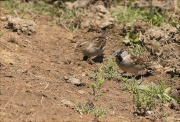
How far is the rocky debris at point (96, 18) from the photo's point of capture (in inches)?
452

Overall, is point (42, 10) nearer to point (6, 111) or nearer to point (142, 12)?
point (142, 12)

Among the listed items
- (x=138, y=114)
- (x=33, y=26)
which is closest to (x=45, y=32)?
(x=33, y=26)

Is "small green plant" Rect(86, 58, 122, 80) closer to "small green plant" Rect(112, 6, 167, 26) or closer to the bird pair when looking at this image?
the bird pair

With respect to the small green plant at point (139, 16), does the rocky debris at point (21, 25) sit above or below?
above

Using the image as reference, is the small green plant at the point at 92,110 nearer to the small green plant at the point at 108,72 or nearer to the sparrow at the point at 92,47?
the small green plant at the point at 108,72

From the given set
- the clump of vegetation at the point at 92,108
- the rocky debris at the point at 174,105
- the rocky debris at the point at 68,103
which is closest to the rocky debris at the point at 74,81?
the clump of vegetation at the point at 92,108

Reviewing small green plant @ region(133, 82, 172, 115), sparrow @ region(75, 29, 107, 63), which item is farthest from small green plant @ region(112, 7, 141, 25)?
small green plant @ region(133, 82, 172, 115)

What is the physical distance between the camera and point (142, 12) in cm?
1233

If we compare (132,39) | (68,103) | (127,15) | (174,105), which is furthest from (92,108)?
(127,15)

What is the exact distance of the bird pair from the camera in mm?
9648

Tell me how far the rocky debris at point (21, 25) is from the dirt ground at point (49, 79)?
0.38 feet

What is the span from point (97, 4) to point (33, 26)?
2.68 metres

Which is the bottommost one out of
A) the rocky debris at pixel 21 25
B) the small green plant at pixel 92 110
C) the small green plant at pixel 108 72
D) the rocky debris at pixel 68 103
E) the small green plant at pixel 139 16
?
the small green plant at pixel 108 72

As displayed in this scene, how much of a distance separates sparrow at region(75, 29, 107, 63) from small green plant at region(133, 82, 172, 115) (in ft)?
8.54
